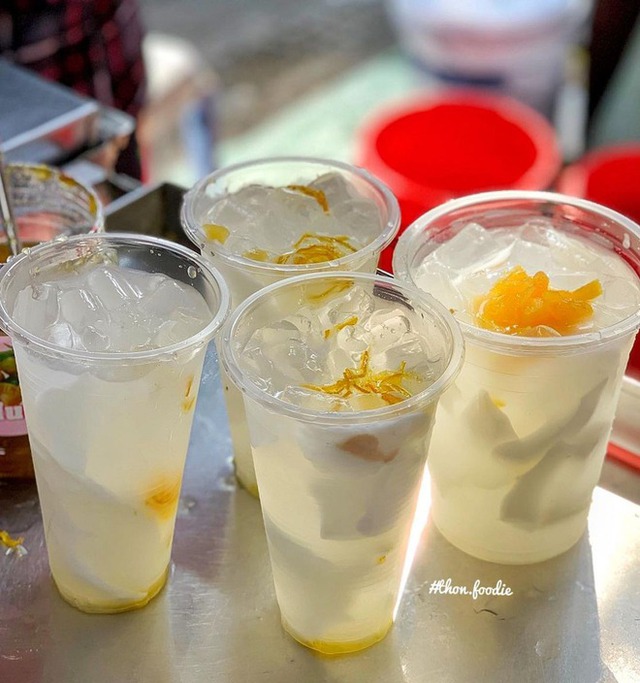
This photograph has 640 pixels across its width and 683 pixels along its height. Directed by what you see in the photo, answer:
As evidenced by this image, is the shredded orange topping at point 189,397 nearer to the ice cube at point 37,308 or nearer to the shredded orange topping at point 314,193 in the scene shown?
the ice cube at point 37,308

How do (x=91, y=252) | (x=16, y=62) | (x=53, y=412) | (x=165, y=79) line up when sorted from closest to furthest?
(x=53, y=412), (x=91, y=252), (x=16, y=62), (x=165, y=79)

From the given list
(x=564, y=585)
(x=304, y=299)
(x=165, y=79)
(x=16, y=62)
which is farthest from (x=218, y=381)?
(x=165, y=79)

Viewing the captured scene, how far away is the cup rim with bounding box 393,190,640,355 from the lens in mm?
796

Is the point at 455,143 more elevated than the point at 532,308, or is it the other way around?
the point at 532,308

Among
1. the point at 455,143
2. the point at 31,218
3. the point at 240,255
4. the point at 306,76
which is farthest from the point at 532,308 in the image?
the point at 306,76

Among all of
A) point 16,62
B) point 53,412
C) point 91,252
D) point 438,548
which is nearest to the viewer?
point 53,412

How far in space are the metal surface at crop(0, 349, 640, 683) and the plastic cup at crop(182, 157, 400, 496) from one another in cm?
6

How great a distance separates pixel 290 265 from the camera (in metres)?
0.87

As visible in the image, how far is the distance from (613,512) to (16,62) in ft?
5.16

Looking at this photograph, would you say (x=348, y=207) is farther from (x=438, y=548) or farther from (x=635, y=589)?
(x=635, y=589)

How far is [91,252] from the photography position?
89cm

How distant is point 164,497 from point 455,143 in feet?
6.84

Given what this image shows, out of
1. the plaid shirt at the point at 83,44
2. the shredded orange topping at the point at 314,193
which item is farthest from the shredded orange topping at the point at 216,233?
the plaid shirt at the point at 83,44

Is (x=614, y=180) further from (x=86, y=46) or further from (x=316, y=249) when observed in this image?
(x=316, y=249)
